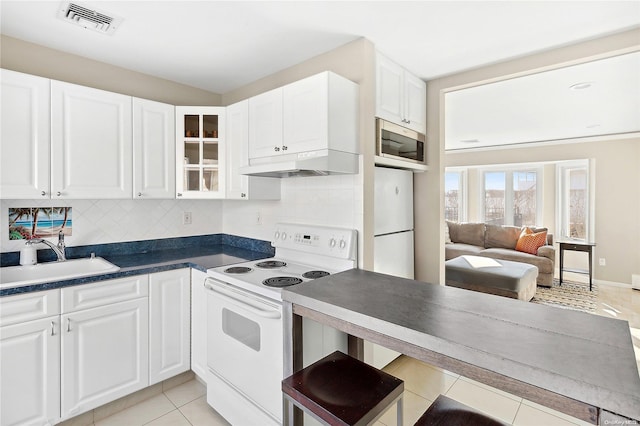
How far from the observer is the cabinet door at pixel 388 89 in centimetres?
224

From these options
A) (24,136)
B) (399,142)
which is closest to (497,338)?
(399,142)

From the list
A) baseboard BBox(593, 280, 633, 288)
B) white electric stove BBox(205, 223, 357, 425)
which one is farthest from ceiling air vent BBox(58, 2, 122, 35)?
baseboard BBox(593, 280, 633, 288)

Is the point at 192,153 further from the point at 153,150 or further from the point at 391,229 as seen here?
the point at 391,229

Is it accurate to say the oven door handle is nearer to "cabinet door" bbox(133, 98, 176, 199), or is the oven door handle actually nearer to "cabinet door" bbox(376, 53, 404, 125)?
"cabinet door" bbox(133, 98, 176, 199)

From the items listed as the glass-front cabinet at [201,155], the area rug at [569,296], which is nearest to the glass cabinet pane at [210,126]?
the glass-front cabinet at [201,155]

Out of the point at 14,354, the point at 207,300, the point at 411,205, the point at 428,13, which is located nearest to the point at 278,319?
the point at 207,300

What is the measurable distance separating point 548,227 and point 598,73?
3993 millimetres

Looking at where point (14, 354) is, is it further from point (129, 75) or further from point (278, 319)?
point (129, 75)

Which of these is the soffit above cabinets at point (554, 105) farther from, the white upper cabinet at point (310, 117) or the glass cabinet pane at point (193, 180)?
the glass cabinet pane at point (193, 180)

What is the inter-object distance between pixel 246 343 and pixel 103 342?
0.94 meters

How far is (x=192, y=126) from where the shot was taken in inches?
104

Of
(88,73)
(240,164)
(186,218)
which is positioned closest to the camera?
(88,73)

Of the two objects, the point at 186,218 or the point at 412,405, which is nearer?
the point at 412,405

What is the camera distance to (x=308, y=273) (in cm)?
206
